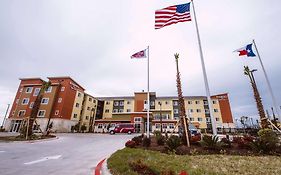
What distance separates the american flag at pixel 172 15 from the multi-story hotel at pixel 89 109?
28.3 meters

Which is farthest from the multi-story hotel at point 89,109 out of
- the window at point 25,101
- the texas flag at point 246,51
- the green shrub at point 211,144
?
the green shrub at point 211,144

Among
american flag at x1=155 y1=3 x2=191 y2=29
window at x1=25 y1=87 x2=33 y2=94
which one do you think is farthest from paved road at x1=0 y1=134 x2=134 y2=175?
window at x1=25 y1=87 x2=33 y2=94

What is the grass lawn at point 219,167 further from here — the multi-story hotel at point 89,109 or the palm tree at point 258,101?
the multi-story hotel at point 89,109

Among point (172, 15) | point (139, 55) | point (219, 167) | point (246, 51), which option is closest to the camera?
point (219, 167)

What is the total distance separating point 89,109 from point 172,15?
5467 centimetres

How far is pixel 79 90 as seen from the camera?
183 ft

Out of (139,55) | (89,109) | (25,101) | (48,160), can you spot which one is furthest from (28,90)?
(48,160)

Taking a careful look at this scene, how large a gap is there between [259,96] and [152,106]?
43547 mm

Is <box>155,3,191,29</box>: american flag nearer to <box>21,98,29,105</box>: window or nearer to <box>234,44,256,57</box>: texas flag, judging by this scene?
<box>234,44,256,57</box>: texas flag

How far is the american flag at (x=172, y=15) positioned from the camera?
462 inches

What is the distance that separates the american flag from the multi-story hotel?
2829cm

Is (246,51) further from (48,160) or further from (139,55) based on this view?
(48,160)

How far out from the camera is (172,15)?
12.1m

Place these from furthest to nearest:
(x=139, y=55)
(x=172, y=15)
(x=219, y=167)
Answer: (x=139, y=55) < (x=172, y=15) < (x=219, y=167)
